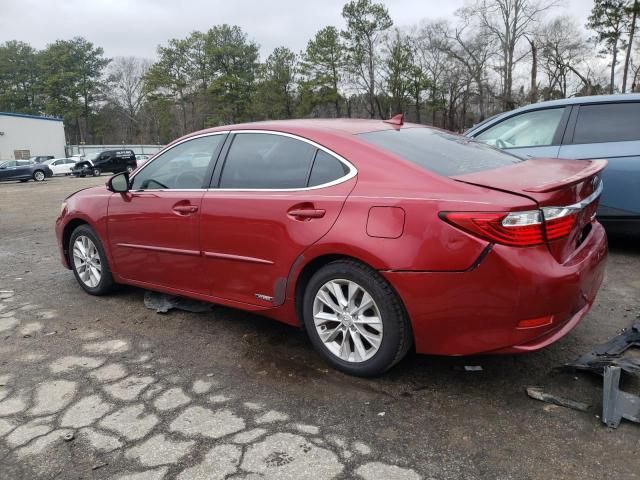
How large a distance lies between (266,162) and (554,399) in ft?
7.08

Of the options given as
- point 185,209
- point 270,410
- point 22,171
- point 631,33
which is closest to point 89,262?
point 185,209

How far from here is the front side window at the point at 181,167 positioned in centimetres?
376

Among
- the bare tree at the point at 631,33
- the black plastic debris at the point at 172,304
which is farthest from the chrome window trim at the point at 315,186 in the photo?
the bare tree at the point at 631,33

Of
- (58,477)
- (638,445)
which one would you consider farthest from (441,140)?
(58,477)

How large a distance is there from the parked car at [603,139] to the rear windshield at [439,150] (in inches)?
84.5

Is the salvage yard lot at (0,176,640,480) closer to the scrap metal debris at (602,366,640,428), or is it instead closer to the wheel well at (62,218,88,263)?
the scrap metal debris at (602,366,640,428)

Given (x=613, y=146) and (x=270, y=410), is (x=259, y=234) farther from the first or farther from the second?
(x=613, y=146)

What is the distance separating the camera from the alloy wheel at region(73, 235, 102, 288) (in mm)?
4677

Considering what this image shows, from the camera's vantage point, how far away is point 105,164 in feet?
115

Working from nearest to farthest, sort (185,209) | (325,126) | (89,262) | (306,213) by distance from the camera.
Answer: (306,213) → (325,126) → (185,209) → (89,262)

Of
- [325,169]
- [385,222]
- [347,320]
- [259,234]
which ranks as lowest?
[347,320]

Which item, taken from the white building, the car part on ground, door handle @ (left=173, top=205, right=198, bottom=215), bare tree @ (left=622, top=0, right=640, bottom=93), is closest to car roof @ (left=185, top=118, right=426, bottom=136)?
door handle @ (left=173, top=205, right=198, bottom=215)

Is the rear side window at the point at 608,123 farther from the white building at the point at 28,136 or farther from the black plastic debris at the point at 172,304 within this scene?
the white building at the point at 28,136

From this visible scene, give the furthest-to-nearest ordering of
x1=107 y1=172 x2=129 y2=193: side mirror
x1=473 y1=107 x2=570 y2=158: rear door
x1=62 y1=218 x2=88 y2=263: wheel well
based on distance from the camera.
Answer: x1=473 y1=107 x2=570 y2=158: rear door, x1=62 y1=218 x2=88 y2=263: wheel well, x1=107 y1=172 x2=129 y2=193: side mirror
